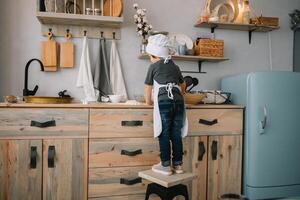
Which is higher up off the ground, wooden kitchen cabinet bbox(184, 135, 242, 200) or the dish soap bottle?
the dish soap bottle

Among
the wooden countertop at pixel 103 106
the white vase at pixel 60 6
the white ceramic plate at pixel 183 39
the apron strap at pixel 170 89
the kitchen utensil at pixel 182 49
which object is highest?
the white vase at pixel 60 6

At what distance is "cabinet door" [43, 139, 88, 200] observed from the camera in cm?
209

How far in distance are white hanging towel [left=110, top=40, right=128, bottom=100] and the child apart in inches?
28.1

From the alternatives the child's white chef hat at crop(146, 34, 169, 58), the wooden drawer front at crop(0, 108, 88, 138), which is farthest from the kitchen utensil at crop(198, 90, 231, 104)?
the wooden drawer front at crop(0, 108, 88, 138)

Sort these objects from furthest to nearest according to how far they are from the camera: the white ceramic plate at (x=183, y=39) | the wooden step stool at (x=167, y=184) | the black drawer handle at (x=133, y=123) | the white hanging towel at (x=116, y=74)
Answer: the white ceramic plate at (x=183, y=39), the white hanging towel at (x=116, y=74), the black drawer handle at (x=133, y=123), the wooden step stool at (x=167, y=184)

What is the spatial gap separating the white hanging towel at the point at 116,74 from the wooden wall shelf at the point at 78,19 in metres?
0.22

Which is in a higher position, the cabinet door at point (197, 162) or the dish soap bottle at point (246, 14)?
the dish soap bottle at point (246, 14)

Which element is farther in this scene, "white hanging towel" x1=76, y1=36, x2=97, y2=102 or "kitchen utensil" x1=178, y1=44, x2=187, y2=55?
"kitchen utensil" x1=178, y1=44, x2=187, y2=55

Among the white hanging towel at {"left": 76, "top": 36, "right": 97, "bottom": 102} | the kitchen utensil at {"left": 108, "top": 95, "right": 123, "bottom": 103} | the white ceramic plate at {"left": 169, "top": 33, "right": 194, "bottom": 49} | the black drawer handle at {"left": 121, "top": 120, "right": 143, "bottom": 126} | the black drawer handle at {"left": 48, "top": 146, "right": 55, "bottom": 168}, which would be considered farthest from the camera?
the white ceramic plate at {"left": 169, "top": 33, "right": 194, "bottom": 49}

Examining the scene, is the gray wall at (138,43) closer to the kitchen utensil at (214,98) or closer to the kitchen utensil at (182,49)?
the kitchen utensil at (182,49)

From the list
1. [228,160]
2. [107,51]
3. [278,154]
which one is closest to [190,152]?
[228,160]

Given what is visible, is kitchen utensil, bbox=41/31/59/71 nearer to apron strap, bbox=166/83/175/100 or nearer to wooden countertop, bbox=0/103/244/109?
wooden countertop, bbox=0/103/244/109

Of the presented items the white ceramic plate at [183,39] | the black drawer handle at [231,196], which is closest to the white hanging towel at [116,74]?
the white ceramic plate at [183,39]

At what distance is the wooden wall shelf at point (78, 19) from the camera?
2.37 meters
